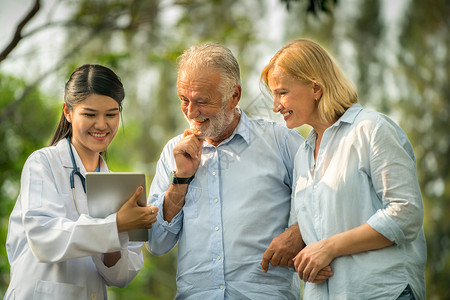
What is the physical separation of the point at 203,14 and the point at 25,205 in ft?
38.4

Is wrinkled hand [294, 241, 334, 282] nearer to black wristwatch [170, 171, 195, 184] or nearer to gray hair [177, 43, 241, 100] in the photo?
black wristwatch [170, 171, 195, 184]

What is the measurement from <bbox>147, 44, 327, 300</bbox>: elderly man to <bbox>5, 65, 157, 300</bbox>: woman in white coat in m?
0.27

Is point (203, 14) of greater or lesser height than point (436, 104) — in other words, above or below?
above

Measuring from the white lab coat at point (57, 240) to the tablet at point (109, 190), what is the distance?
0.05m

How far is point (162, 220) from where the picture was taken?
283cm

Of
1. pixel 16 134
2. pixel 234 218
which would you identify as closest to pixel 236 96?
pixel 234 218

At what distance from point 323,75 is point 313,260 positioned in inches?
32.1

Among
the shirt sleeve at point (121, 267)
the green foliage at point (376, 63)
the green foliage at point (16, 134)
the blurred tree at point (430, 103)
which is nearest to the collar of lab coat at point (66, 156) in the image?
the shirt sleeve at point (121, 267)

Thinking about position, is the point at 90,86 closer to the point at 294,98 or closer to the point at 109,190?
the point at 109,190

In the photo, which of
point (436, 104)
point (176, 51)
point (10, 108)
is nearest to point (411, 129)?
point (436, 104)

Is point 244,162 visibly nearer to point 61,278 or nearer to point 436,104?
point 61,278

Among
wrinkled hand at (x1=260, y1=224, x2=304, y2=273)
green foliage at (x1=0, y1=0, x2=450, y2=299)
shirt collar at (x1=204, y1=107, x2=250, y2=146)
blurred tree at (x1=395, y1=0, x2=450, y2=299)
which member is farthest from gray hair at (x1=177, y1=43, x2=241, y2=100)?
blurred tree at (x1=395, y1=0, x2=450, y2=299)

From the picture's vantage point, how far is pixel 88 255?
2488 millimetres

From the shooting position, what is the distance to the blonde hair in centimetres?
252
